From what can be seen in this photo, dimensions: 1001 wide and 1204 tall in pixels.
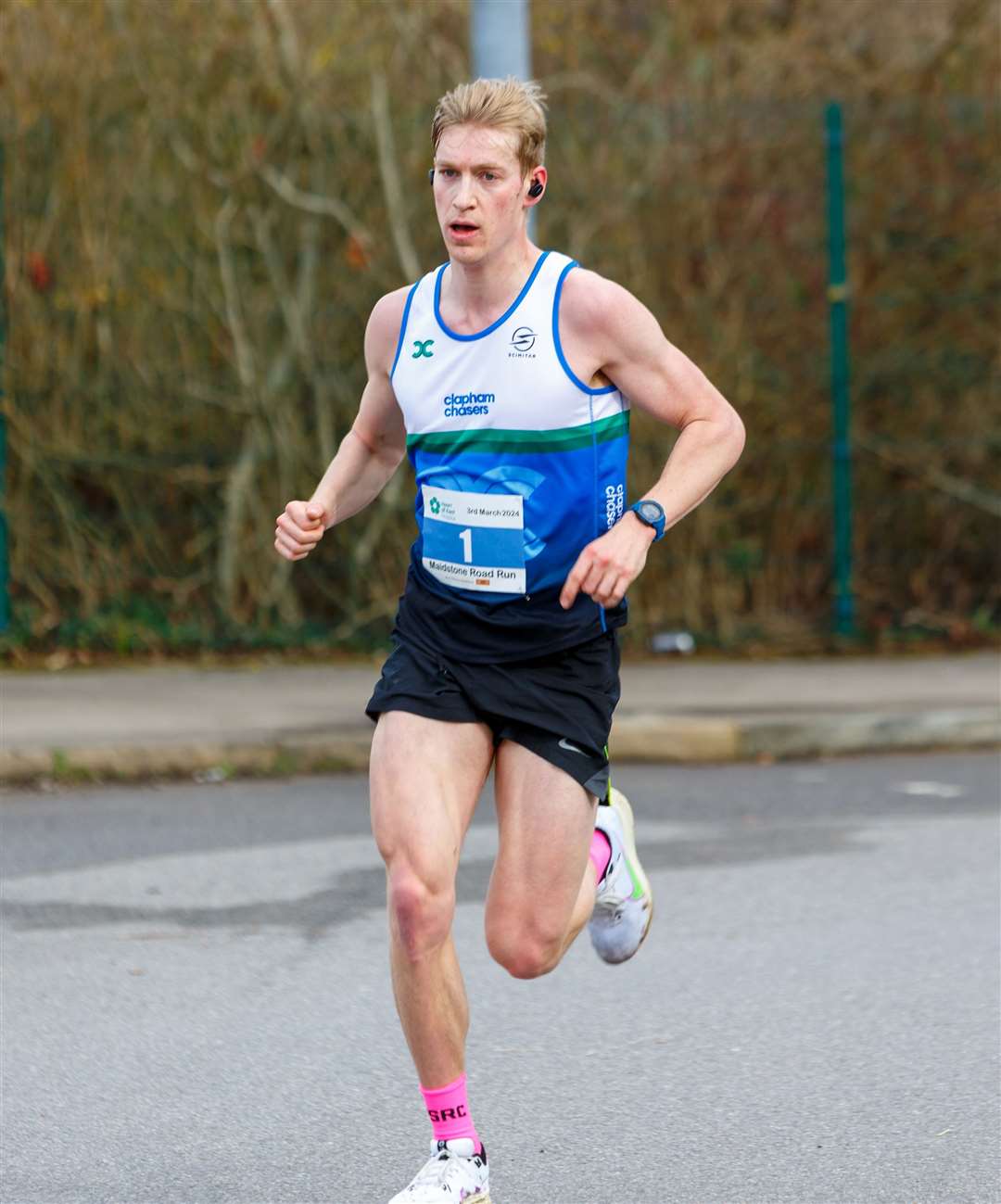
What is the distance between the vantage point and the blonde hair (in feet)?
12.7

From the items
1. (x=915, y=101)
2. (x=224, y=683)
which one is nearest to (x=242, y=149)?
(x=224, y=683)

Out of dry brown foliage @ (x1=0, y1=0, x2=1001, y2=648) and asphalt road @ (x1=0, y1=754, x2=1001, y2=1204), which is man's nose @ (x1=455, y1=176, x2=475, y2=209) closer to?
asphalt road @ (x1=0, y1=754, x2=1001, y2=1204)

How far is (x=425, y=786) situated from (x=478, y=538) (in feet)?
1.54

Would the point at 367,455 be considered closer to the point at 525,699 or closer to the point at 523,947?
the point at 525,699

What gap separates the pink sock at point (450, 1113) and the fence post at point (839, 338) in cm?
768

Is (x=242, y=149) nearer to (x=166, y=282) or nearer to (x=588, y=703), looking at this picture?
(x=166, y=282)

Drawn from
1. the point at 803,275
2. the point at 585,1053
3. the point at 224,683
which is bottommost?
the point at 224,683

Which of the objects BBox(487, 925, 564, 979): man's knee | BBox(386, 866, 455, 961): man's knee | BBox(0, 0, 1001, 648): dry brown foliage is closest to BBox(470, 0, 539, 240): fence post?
BBox(0, 0, 1001, 648): dry brown foliage

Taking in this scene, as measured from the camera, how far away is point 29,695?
9664mm

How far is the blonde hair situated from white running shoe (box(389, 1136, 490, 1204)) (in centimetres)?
175

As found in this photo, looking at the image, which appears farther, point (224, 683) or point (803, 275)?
point (803, 275)

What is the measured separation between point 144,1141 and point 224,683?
19.5ft

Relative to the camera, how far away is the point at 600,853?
454 cm

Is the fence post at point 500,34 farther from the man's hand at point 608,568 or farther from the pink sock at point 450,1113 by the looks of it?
the pink sock at point 450,1113
